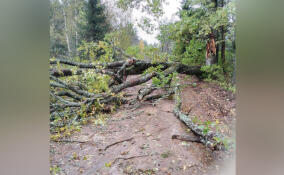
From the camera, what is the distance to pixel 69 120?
44.1 inches

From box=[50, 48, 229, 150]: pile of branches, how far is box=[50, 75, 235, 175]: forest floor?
0.24ft

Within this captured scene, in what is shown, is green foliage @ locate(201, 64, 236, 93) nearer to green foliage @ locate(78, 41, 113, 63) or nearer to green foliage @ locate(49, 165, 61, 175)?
green foliage @ locate(78, 41, 113, 63)

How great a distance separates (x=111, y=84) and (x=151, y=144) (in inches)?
21.2

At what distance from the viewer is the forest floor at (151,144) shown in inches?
40.2

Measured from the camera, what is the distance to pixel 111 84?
4.23ft

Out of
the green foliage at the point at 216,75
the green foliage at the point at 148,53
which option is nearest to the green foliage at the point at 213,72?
the green foliage at the point at 216,75

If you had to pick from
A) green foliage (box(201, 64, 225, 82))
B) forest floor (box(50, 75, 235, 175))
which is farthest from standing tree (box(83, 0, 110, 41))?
green foliage (box(201, 64, 225, 82))

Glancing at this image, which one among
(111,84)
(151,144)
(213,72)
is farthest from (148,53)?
(151,144)
